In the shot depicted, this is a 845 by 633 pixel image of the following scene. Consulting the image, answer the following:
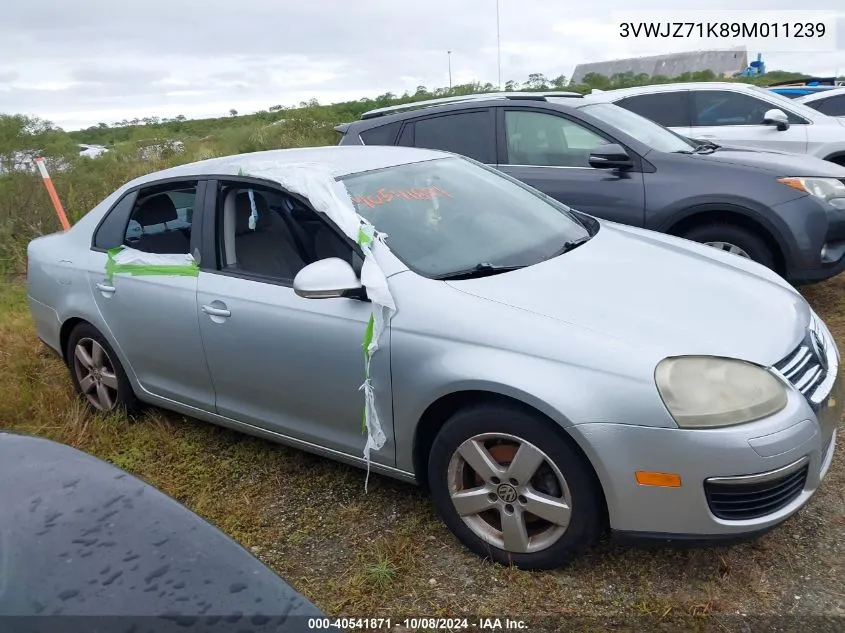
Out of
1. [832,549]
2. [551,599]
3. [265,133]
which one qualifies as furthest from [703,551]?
[265,133]

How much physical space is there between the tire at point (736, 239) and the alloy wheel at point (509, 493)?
3131 millimetres

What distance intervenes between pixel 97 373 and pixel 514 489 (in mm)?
2774

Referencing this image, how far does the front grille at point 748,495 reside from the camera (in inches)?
92.0

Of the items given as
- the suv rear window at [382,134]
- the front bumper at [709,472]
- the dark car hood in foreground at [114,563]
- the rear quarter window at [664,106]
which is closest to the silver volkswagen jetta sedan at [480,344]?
the front bumper at [709,472]

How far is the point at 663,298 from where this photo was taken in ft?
9.06

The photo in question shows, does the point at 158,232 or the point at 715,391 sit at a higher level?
the point at 158,232

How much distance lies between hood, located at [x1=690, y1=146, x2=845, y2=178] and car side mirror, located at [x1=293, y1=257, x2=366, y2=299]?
3385 mm

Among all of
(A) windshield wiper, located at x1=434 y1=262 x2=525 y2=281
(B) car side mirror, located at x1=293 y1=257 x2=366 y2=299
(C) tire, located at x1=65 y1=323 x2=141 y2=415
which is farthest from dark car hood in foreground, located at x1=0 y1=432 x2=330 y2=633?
(C) tire, located at x1=65 y1=323 x2=141 y2=415

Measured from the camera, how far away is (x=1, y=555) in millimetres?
1486

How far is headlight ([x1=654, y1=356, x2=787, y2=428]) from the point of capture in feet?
7.59

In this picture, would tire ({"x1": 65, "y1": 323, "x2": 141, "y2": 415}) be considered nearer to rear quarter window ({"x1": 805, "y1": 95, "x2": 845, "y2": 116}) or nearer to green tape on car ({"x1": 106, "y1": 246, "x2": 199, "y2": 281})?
green tape on car ({"x1": 106, "y1": 246, "x2": 199, "y2": 281})

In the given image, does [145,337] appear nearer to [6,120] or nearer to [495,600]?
[495,600]

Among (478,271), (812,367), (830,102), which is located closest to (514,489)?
(478,271)

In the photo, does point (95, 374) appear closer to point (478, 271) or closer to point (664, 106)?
point (478, 271)
